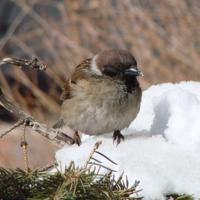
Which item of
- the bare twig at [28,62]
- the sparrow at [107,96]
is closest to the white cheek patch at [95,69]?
the sparrow at [107,96]

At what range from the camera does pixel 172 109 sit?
1.29 metres

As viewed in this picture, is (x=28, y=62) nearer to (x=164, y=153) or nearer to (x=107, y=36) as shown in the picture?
(x=164, y=153)

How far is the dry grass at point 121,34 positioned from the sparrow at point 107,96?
75.9 inches

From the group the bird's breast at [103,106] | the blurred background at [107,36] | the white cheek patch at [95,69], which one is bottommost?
the bird's breast at [103,106]

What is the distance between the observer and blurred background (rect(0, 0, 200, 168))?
347 cm

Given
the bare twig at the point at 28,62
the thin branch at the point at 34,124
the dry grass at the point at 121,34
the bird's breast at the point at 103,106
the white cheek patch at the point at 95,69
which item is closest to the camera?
the bare twig at the point at 28,62

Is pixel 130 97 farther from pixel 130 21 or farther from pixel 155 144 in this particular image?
pixel 130 21

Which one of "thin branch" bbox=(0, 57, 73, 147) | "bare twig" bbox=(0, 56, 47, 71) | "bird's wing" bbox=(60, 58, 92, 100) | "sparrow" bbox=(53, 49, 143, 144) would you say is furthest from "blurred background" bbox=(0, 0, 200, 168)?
"bare twig" bbox=(0, 56, 47, 71)

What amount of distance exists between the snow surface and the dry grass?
89.2 inches

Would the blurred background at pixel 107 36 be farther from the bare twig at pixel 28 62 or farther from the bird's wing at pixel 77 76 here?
the bare twig at pixel 28 62

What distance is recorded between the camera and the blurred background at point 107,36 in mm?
3467

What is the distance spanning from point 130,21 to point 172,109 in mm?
2507

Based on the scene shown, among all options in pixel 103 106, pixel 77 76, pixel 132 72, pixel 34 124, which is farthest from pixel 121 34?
pixel 34 124

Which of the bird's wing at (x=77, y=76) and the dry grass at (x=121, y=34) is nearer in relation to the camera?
the bird's wing at (x=77, y=76)
